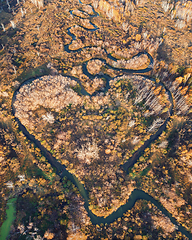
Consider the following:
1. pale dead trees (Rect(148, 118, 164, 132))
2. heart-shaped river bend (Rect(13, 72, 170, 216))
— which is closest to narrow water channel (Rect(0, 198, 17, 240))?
heart-shaped river bend (Rect(13, 72, 170, 216))

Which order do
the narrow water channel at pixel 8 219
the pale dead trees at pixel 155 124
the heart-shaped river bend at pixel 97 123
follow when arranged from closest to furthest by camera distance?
the narrow water channel at pixel 8 219 → the heart-shaped river bend at pixel 97 123 → the pale dead trees at pixel 155 124

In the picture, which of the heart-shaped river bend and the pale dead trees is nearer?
the heart-shaped river bend

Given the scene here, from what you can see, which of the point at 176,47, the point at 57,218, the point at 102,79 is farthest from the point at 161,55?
the point at 57,218

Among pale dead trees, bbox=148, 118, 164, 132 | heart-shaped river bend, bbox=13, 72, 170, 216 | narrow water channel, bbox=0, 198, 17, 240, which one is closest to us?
narrow water channel, bbox=0, 198, 17, 240

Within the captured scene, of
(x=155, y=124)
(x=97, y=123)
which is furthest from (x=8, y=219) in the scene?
(x=155, y=124)

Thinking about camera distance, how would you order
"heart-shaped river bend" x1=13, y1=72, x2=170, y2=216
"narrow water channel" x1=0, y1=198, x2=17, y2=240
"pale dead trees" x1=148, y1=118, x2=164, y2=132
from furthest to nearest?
"pale dead trees" x1=148, y1=118, x2=164, y2=132, "heart-shaped river bend" x1=13, y1=72, x2=170, y2=216, "narrow water channel" x1=0, y1=198, x2=17, y2=240

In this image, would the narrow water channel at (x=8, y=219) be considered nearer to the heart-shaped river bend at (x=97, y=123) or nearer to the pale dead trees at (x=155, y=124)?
the heart-shaped river bend at (x=97, y=123)

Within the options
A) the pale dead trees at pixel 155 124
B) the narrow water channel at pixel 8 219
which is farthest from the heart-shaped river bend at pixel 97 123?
the narrow water channel at pixel 8 219

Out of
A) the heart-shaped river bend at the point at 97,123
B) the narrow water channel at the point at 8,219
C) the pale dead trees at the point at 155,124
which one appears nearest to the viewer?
the narrow water channel at the point at 8,219

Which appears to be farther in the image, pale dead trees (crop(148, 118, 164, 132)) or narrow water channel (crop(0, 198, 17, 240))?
pale dead trees (crop(148, 118, 164, 132))

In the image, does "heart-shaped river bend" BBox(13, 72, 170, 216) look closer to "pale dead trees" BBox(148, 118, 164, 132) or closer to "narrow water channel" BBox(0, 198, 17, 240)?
"pale dead trees" BBox(148, 118, 164, 132)

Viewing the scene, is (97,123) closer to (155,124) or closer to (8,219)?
(155,124)

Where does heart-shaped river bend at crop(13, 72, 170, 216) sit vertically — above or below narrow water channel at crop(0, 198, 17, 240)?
above
